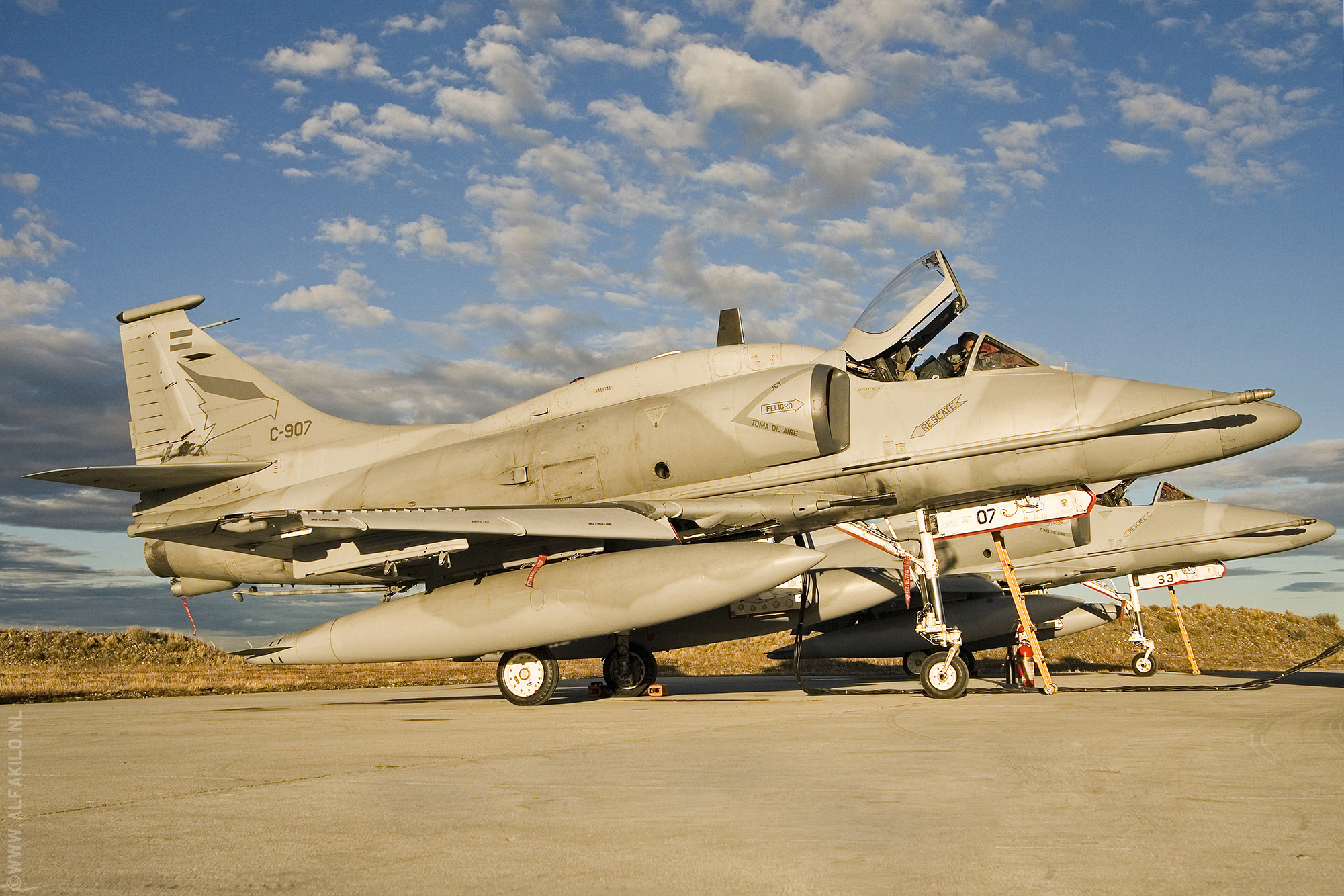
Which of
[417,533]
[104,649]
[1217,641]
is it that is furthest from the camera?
[1217,641]

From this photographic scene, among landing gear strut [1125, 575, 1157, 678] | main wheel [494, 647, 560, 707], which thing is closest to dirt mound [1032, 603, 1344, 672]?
landing gear strut [1125, 575, 1157, 678]

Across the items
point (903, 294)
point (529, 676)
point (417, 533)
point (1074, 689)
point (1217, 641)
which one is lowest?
point (1217, 641)

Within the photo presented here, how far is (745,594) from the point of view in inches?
382

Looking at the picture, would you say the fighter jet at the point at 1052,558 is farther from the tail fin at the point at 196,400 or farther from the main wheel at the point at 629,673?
the tail fin at the point at 196,400

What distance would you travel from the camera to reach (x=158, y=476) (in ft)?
45.5

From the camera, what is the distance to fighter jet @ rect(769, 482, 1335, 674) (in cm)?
1573

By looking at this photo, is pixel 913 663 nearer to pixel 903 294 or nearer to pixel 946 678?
pixel 946 678

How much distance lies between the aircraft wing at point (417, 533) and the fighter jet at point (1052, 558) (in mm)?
6012

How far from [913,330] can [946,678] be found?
408 cm

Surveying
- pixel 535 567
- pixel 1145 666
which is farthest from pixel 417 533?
pixel 1145 666

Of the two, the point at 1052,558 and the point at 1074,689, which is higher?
the point at 1052,558

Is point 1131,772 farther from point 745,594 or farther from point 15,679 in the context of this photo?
point 15,679

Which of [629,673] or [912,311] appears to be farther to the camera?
[629,673]

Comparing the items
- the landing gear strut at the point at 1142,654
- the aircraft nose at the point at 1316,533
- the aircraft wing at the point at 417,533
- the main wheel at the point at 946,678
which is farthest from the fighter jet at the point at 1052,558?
the aircraft wing at the point at 417,533
